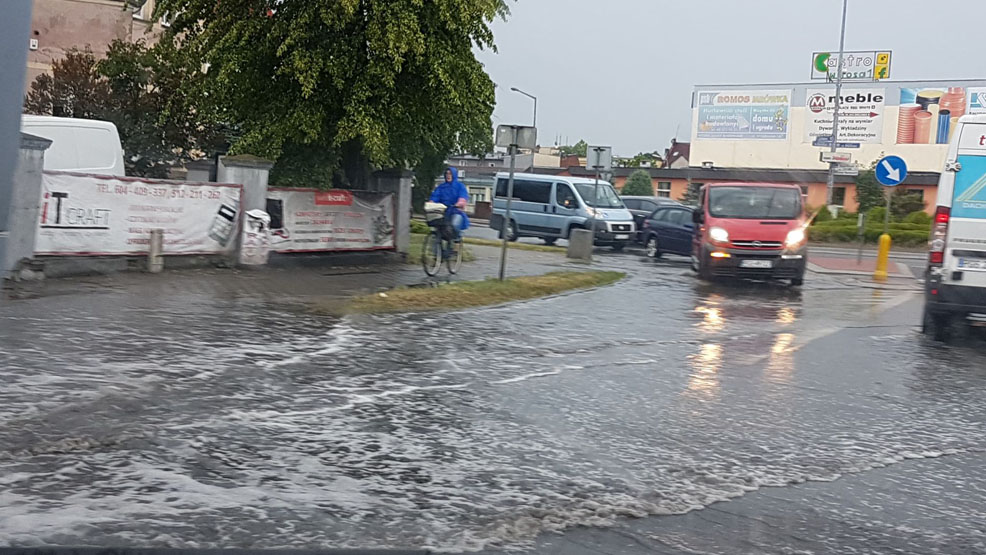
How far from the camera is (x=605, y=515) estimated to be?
5285mm

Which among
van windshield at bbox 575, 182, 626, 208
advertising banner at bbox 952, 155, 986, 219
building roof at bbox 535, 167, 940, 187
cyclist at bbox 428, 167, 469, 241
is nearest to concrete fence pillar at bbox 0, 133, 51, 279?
cyclist at bbox 428, 167, 469, 241

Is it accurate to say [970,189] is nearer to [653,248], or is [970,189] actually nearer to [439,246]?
[439,246]

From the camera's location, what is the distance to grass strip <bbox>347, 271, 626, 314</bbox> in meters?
13.4

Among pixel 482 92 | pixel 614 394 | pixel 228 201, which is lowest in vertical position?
pixel 614 394

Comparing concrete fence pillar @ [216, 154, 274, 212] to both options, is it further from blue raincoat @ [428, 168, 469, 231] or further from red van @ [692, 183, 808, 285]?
red van @ [692, 183, 808, 285]

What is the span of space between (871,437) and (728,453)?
1.34 metres

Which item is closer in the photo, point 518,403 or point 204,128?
point 518,403

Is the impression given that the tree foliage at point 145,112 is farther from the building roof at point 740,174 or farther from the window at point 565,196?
the building roof at point 740,174

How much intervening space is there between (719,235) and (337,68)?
7.51 meters

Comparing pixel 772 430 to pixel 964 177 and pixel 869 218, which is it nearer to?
pixel 964 177

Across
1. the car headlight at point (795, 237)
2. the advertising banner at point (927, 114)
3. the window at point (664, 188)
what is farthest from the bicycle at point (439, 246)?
the advertising banner at point (927, 114)

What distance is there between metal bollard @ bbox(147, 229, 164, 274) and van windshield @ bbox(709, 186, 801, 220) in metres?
10.2

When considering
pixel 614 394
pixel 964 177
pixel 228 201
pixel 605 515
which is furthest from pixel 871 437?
pixel 228 201

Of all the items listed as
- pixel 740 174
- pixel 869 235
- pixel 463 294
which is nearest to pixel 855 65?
pixel 740 174
